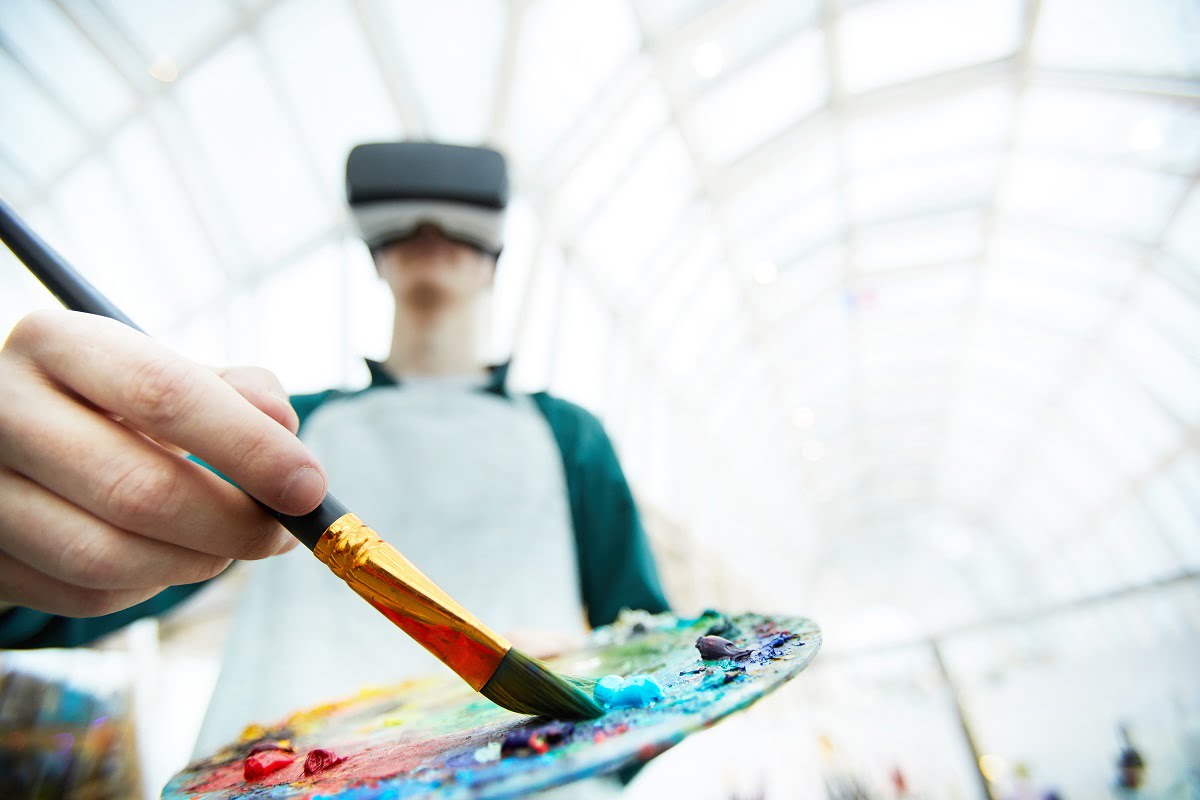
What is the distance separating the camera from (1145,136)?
3.58 metres

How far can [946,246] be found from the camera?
5.74m

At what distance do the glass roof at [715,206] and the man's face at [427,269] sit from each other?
0.21 meters

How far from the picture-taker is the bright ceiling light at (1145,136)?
3.50 m

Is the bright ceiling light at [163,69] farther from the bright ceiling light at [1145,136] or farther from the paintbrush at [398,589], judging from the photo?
the bright ceiling light at [1145,136]

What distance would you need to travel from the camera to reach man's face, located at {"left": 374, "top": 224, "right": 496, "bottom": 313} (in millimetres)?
873

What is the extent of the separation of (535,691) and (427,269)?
732mm

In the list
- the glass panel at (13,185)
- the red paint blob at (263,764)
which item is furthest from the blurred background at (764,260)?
the red paint blob at (263,764)

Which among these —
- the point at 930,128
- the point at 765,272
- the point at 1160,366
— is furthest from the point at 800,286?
the point at 1160,366

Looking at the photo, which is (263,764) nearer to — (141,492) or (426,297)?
(141,492)

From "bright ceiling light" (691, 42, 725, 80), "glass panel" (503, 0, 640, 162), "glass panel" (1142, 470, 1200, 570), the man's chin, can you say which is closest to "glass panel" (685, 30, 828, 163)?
"bright ceiling light" (691, 42, 725, 80)

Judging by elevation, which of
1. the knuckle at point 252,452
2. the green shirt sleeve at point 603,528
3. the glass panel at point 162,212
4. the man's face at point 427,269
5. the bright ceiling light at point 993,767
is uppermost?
the man's face at point 427,269

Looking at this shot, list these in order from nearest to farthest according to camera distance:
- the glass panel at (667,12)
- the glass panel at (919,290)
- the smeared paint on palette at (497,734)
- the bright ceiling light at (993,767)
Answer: the smeared paint on palette at (497,734), the bright ceiling light at (993,767), the glass panel at (667,12), the glass panel at (919,290)

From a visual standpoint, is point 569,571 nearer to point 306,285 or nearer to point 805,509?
point 306,285

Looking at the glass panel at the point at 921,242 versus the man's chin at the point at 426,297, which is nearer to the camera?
the man's chin at the point at 426,297
